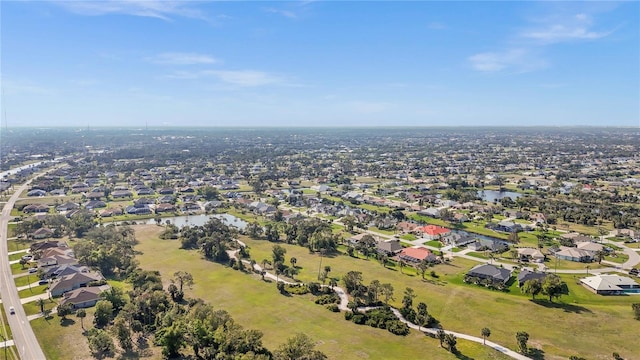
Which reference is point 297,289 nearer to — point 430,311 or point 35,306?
point 430,311

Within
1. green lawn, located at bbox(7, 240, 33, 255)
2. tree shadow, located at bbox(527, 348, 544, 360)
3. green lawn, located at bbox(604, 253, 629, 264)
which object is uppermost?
green lawn, located at bbox(604, 253, 629, 264)

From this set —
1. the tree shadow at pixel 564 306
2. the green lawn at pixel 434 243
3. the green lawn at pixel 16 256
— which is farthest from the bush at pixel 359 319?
the green lawn at pixel 16 256

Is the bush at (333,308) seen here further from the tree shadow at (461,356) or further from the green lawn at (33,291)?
the green lawn at (33,291)

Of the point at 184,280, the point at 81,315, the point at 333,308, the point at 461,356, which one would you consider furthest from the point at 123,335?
the point at 461,356

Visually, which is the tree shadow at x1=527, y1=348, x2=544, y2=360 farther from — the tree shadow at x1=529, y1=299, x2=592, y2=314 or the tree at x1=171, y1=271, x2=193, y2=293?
the tree at x1=171, y1=271, x2=193, y2=293

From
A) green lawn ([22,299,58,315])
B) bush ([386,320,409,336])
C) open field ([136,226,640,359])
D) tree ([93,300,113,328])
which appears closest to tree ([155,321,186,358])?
open field ([136,226,640,359])

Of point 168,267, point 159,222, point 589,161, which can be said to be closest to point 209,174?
point 159,222

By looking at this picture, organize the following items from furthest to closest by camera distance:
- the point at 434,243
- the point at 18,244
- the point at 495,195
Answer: the point at 495,195, the point at 434,243, the point at 18,244
